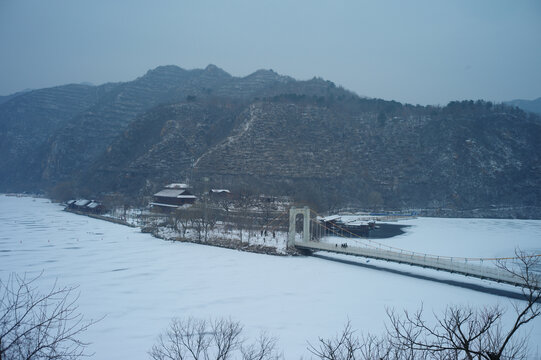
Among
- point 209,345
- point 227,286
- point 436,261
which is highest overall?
point 436,261

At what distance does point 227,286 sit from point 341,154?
58.1m

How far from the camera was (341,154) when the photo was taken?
240 ft

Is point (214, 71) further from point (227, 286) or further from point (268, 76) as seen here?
point (227, 286)

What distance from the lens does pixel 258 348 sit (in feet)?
35.8

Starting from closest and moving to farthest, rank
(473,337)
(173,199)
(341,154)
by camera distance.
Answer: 1. (473,337)
2. (173,199)
3. (341,154)

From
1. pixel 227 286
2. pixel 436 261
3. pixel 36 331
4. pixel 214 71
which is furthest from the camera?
pixel 214 71

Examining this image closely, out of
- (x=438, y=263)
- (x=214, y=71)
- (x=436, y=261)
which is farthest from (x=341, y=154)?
(x=214, y=71)

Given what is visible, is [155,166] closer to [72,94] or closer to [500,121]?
[500,121]

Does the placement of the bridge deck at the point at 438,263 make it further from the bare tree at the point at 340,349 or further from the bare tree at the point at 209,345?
the bare tree at the point at 209,345

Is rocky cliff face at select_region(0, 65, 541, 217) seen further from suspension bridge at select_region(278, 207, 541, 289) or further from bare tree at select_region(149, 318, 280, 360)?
bare tree at select_region(149, 318, 280, 360)

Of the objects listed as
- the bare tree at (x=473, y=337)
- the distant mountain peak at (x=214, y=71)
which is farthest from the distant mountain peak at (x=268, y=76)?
the bare tree at (x=473, y=337)

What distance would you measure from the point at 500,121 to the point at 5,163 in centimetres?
14679

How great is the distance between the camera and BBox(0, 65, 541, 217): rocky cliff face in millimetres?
65312

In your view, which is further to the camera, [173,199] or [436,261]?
[173,199]
